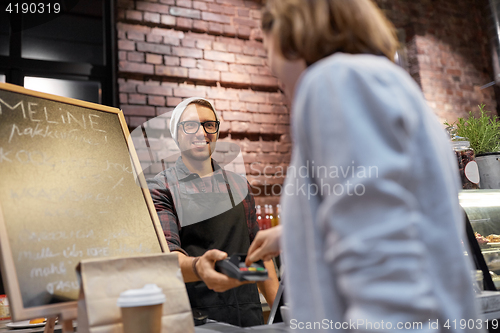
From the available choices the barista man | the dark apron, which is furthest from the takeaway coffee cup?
the dark apron

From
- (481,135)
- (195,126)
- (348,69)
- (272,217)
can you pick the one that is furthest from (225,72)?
(348,69)

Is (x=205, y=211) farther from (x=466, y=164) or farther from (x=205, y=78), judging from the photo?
(x=205, y=78)

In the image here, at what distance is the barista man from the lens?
1.70 meters

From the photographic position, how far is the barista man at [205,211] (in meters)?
1.70

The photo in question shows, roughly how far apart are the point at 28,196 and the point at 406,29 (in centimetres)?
408

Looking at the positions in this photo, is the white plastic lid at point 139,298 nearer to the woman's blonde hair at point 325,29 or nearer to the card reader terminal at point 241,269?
the card reader terminal at point 241,269

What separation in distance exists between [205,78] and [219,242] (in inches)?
74.1

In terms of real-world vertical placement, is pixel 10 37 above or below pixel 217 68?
above

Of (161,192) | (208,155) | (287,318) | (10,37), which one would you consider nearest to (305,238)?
(287,318)

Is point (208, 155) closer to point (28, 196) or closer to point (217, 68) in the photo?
point (28, 196)

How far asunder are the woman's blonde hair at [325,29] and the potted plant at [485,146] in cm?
162

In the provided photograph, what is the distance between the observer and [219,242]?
70.7 inches

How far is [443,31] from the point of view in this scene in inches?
166

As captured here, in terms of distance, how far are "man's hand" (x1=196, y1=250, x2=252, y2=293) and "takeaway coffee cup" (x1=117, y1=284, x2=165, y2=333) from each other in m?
0.23
